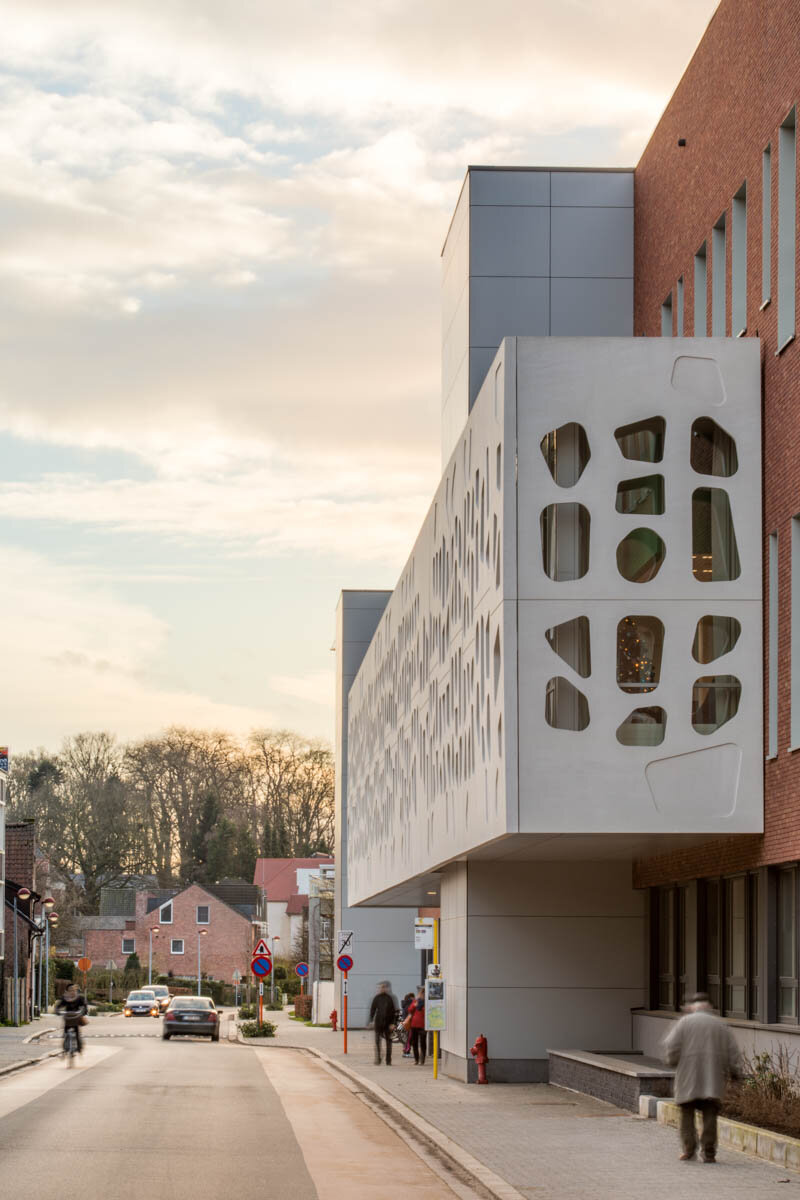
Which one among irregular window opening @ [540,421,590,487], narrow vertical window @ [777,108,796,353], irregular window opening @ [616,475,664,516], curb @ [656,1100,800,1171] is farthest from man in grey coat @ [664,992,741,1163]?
narrow vertical window @ [777,108,796,353]

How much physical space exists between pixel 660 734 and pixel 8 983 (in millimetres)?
45367

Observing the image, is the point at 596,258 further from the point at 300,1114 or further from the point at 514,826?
the point at 300,1114

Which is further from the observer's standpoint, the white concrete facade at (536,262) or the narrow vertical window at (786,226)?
the white concrete facade at (536,262)

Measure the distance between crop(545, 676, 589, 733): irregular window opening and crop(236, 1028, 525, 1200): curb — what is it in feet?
16.0

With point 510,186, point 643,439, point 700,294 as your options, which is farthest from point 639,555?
point 510,186

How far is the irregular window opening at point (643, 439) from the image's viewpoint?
20.6 meters

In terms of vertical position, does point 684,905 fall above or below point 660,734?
below

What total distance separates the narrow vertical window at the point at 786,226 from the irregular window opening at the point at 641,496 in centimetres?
229

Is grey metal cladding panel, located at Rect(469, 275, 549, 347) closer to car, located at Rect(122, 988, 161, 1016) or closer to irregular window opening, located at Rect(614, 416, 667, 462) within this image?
irregular window opening, located at Rect(614, 416, 667, 462)

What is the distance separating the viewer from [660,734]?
20.1 m

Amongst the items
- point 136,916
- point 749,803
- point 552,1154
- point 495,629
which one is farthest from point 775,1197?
point 136,916

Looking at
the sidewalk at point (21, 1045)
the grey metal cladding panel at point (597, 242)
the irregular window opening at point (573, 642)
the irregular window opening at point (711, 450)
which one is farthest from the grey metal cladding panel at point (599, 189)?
the sidewalk at point (21, 1045)

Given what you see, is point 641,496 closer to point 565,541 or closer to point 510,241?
point 565,541

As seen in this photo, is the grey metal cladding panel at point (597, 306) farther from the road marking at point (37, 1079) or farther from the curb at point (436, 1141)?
the road marking at point (37, 1079)
